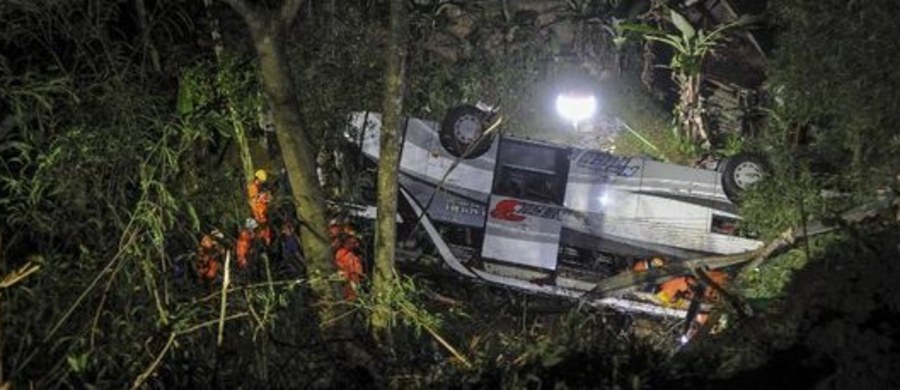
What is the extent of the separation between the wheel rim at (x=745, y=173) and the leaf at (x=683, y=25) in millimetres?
3117

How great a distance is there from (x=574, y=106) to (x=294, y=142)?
7422 millimetres

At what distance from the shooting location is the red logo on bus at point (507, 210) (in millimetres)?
11125

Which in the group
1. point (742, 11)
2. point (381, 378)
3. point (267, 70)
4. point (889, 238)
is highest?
point (742, 11)

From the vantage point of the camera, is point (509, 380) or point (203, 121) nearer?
point (509, 380)

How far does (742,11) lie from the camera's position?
43.7 feet

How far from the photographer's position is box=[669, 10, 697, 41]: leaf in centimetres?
1294

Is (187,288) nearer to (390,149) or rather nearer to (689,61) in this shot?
(390,149)

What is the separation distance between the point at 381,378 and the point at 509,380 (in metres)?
0.87

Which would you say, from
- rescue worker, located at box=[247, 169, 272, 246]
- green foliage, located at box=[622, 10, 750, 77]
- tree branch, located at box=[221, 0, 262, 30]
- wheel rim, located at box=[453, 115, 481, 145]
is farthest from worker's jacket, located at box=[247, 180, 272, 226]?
green foliage, located at box=[622, 10, 750, 77]

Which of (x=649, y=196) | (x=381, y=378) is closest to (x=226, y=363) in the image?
(x=381, y=378)

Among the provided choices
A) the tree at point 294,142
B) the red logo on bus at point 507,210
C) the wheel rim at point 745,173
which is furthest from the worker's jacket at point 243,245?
the wheel rim at point 745,173

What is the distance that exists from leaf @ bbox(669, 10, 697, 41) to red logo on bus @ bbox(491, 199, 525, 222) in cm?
413

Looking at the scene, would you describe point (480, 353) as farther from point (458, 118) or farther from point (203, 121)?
point (458, 118)

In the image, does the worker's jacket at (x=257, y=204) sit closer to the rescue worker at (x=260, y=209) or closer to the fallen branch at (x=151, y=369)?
the rescue worker at (x=260, y=209)
